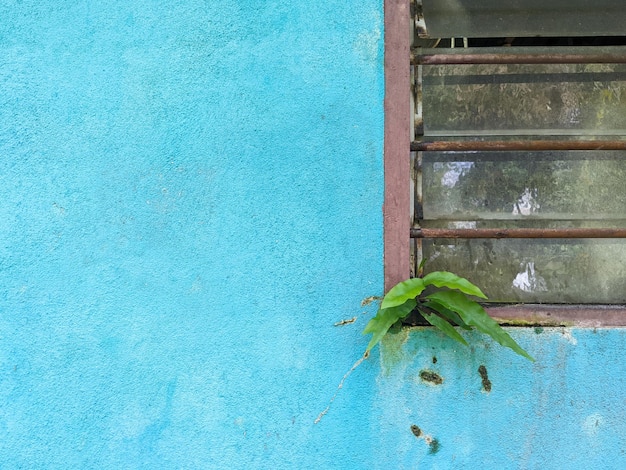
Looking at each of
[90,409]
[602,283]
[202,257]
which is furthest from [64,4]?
[602,283]

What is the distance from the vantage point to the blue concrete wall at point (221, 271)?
6.02ft

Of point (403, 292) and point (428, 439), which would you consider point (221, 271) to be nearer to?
point (403, 292)

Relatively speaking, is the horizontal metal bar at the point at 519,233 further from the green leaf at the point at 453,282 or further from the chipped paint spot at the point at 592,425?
the chipped paint spot at the point at 592,425

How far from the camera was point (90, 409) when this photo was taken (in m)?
1.86

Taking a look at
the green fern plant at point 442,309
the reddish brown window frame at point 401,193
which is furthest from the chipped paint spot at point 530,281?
the green fern plant at point 442,309

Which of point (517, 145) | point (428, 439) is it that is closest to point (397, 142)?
point (517, 145)

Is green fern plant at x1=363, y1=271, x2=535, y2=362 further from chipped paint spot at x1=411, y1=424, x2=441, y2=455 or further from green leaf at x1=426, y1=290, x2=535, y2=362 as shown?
chipped paint spot at x1=411, y1=424, x2=441, y2=455

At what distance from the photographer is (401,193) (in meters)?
1.92

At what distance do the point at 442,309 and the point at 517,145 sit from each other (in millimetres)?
674

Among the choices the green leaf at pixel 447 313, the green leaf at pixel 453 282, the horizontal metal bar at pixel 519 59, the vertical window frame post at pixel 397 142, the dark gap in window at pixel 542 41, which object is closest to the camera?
the green leaf at pixel 453 282

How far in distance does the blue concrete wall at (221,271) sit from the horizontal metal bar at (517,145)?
0.65ft

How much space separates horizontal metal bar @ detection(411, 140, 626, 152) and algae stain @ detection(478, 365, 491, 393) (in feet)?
2.61

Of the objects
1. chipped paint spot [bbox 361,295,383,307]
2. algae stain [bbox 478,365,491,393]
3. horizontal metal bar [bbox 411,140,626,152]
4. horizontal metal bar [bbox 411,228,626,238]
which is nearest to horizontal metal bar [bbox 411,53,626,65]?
horizontal metal bar [bbox 411,140,626,152]

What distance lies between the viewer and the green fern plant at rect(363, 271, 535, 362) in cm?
170
